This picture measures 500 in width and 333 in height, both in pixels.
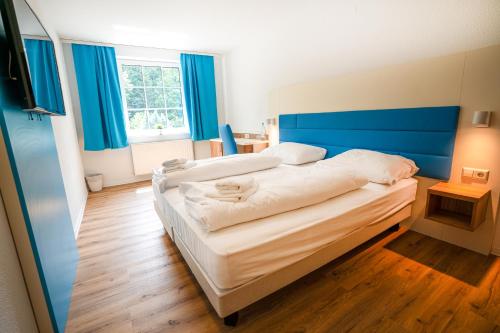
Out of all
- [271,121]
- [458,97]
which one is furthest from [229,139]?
[458,97]

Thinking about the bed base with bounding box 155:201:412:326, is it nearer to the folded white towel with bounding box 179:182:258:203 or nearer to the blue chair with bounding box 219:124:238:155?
the folded white towel with bounding box 179:182:258:203

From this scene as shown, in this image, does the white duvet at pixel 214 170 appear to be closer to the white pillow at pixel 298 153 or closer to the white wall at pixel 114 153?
the white pillow at pixel 298 153

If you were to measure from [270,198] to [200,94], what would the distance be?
3683 mm

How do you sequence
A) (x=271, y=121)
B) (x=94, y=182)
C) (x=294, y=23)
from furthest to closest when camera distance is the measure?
(x=94, y=182) < (x=271, y=121) < (x=294, y=23)

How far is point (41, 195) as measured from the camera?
1.39m

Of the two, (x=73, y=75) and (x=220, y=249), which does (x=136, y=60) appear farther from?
(x=220, y=249)

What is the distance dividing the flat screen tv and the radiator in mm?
2572

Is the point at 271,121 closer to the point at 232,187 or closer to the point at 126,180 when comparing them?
the point at 232,187

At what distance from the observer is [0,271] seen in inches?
36.9

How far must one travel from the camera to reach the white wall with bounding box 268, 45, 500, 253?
1.75 metres

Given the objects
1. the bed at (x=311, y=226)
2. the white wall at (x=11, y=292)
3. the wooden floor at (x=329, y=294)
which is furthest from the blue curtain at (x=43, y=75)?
the wooden floor at (x=329, y=294)

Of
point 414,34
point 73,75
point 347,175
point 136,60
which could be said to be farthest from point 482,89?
point 73,75

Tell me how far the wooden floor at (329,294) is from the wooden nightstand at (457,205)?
285 mm

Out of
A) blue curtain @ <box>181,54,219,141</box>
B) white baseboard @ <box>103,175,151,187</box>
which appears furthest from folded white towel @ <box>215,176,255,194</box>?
white baseboard @ <box>103,175,151,187</box>
